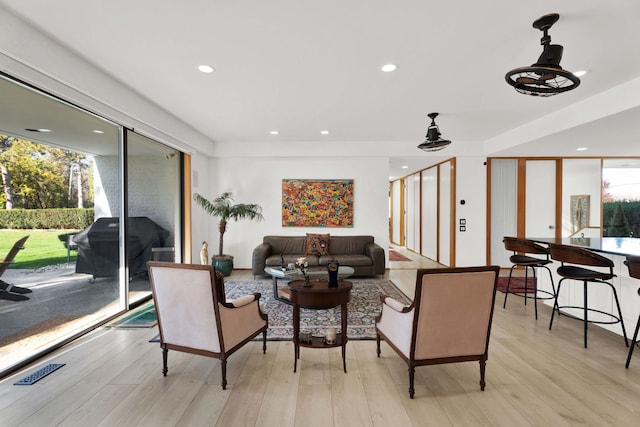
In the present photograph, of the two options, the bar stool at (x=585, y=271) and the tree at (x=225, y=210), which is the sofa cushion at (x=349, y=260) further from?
the bar stool at (x=585, y=271)

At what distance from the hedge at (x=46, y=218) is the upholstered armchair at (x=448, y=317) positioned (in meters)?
3.23

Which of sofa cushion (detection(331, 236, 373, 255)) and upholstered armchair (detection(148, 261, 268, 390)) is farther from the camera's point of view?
sofa cushion (detection(331, 236, 373, 255))

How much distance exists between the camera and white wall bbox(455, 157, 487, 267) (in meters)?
6.04

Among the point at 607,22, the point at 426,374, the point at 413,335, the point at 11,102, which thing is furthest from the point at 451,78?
the point at 11,102

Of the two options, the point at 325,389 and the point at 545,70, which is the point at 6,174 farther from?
the point at 545,70

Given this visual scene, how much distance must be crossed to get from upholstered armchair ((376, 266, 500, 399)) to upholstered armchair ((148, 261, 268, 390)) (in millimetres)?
1309

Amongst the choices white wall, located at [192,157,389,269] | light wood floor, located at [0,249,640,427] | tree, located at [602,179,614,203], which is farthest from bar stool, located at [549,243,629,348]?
tree, located at [602,179,614,203]

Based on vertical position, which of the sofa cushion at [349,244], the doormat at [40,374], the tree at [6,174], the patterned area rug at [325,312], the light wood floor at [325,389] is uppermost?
the tree at [6,174]

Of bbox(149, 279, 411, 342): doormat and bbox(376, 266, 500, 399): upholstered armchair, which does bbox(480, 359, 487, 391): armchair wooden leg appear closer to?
bbox(376, 266, 500, 399): upholstered armchair

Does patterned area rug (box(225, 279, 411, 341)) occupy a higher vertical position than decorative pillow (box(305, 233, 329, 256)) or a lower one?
lower

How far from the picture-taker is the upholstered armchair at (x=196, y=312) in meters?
2.08

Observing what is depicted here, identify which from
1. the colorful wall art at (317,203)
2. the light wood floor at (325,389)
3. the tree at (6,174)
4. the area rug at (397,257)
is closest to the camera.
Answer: the light wood floor at (325,389)

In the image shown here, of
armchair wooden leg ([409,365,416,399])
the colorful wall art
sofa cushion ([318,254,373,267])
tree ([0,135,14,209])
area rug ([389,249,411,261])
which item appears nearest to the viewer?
armchair wooden leg ([409,365,416,399])

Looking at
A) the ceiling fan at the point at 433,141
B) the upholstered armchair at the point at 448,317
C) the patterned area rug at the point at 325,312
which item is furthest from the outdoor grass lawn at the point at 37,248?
the ceiling fan at the point at 433,141
